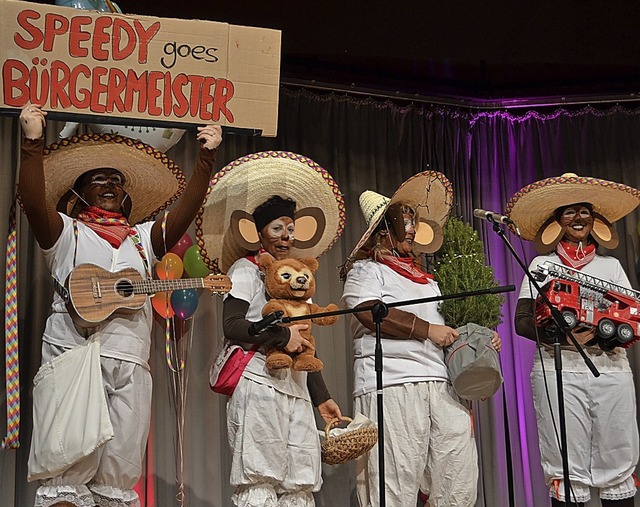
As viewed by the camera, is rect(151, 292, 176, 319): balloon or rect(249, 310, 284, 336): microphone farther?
rect(151, 292, 176, 319): balloon

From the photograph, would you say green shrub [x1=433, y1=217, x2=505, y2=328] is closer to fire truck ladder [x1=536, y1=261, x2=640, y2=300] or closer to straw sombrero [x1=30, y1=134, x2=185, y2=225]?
fire truck ladder [x1=536, y1=261, x2=640, y2=300]

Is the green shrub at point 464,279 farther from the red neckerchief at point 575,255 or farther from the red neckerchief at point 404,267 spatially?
the red neckerchief at point 575,255

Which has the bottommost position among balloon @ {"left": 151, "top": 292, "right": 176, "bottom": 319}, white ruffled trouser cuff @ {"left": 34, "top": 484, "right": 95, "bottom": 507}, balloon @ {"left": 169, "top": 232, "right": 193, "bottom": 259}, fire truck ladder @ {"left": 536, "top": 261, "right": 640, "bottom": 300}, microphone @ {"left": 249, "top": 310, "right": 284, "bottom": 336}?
white ruffled trouser cuff @ {"left": 34, "top": 484, "right": 95, "bottom": 507}

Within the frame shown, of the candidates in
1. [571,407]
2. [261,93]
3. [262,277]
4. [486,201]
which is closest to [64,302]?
[262,277]

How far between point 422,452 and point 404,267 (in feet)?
3.00

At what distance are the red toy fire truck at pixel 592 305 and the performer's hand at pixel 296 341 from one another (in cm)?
138

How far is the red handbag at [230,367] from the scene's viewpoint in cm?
441

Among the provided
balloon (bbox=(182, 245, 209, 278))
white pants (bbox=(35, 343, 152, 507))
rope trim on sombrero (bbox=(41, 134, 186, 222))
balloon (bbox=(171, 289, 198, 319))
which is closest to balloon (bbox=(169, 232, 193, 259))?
balloon (bbox=(182, 245, 209, 278))

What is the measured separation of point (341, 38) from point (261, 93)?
2.07 metres

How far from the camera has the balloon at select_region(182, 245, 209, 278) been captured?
16.7 feet

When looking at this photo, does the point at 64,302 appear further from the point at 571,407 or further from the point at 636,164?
the point at 636,164

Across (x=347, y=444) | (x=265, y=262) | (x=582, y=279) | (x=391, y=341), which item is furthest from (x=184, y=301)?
(x=582, y=279)

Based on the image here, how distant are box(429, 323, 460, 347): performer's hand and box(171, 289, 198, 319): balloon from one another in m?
1.21

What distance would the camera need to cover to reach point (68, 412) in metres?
3.96
